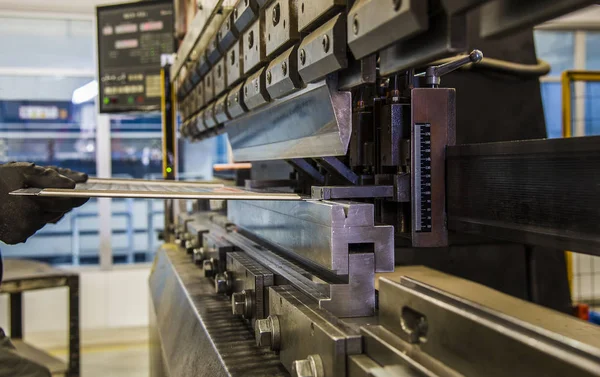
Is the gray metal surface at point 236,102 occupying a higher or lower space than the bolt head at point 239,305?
higher

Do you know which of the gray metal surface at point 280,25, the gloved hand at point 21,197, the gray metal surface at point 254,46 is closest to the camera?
the gray metal surface at point 280,25

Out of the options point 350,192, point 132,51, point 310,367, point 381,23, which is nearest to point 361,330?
point 310,367

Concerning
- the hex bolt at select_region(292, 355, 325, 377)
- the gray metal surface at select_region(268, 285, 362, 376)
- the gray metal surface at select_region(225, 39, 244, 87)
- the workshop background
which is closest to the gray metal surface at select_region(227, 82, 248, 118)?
the gray metal surface at select_region(225, 39, 244, 87)

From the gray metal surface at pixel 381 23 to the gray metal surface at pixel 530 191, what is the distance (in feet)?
1.11

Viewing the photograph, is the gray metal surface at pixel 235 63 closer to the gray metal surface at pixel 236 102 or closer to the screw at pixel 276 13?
the gray metal surface at pixel 236 102

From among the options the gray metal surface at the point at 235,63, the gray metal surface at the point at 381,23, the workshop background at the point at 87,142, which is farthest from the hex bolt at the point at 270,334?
the workshop background at the point at 87,142

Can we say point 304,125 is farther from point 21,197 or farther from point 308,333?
point 21,197

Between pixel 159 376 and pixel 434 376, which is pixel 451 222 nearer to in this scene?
pixel 434 376

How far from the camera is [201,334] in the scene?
1.38 meters

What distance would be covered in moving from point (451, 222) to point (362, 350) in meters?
0.44

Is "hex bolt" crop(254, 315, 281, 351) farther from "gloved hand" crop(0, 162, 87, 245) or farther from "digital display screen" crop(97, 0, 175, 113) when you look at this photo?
"digital display screen" crop(97, 0, 175, 113)

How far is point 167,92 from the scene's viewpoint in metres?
3.61

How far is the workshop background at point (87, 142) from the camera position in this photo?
17.1 feet

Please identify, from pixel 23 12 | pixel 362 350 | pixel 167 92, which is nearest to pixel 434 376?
pixel 362 350
